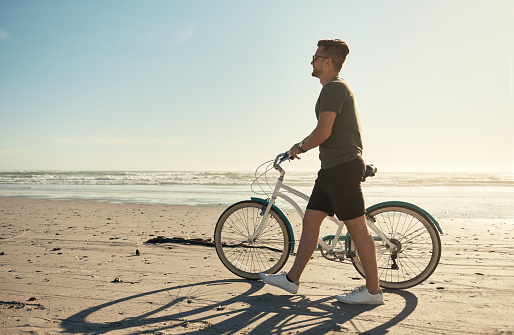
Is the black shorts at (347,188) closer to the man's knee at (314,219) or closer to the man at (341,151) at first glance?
the man at (341,151)

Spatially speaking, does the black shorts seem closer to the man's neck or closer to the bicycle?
the bicycle

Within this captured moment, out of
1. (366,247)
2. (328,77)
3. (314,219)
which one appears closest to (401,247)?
(366,247)

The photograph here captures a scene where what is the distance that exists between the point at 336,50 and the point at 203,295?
7.86 ft

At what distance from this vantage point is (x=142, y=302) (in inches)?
126

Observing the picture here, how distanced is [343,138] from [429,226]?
4.18 feet

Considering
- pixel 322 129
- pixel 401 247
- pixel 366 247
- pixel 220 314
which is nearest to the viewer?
pixel 220 314

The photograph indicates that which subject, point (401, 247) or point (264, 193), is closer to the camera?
point (401, 247)

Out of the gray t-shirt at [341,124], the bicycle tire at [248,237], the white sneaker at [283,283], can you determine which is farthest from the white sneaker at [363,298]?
the gray t-shirt at [341,124]

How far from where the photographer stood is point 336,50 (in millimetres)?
3221

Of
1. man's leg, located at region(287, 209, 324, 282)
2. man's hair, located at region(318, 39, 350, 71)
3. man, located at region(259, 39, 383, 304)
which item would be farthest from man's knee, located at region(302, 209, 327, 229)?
man's hair, located at region(318, 39, 350, 71)

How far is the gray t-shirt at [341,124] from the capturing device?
3095mm

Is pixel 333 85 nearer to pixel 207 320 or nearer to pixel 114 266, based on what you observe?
pixel 207 320

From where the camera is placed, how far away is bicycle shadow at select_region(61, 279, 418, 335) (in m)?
2.68

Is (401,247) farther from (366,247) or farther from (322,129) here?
(322,129)
